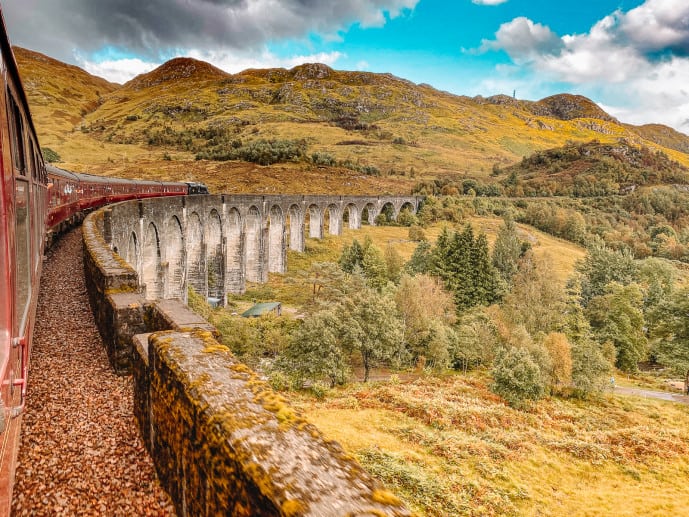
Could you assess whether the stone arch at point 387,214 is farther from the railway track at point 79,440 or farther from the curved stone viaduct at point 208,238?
the railway track at point 79,440

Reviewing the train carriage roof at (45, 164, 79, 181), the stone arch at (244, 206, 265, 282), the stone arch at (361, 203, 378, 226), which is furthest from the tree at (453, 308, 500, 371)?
the stone arch at (361, 203, 378, 226)

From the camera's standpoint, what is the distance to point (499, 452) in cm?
1415

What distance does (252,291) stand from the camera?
40.7 m

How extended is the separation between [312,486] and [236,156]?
9758 cm

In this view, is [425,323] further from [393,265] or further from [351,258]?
[351,258]

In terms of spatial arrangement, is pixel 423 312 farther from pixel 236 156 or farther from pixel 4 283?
pixel 236 156

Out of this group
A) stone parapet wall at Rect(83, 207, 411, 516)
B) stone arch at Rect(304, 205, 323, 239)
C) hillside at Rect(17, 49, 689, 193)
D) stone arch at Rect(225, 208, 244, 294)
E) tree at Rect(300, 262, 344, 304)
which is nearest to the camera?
stone parapet wall at Rect(83, 207, 411, 516)

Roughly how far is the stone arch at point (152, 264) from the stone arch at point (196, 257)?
511 cm

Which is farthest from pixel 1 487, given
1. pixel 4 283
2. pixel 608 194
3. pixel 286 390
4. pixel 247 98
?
pixel 247 98

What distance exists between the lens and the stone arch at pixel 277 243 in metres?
46.8

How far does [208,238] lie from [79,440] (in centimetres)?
3149

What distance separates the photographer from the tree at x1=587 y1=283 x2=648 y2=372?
35938 mm

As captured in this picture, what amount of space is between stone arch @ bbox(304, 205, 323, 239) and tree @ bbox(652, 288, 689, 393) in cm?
4054

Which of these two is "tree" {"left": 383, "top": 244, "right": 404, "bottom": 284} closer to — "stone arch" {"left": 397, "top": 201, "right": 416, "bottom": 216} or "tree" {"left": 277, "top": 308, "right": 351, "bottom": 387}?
"tree" {"left": 277, "top": 308, "right": 351, "bottom": 387}
